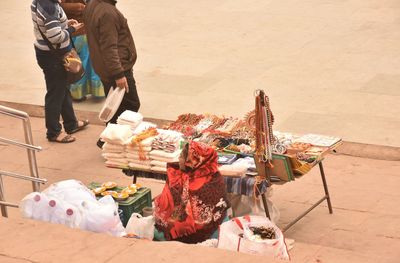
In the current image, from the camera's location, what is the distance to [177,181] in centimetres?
815

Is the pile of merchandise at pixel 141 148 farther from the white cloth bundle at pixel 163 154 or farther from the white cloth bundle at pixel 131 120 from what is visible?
the white cloth bundle at pixel 131 120

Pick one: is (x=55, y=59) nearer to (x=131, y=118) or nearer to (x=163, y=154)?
(x=131, y=118)

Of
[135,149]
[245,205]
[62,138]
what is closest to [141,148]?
[135,149]

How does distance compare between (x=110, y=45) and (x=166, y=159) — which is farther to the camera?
(x=110, y=45)

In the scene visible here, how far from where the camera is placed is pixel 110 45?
420 inches

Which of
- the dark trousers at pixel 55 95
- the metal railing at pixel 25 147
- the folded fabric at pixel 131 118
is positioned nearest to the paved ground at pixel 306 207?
the dark trousers at pixel 55 95

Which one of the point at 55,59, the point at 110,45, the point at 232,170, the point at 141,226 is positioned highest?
the point at 110,45

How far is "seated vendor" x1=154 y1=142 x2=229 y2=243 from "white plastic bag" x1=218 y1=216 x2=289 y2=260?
1.28 feet

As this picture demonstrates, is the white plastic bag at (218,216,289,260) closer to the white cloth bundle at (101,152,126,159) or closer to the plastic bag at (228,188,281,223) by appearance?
the plastic bag at (228,188,281,223)

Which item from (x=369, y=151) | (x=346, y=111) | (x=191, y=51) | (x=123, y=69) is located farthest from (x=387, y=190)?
(x=191, y=51)

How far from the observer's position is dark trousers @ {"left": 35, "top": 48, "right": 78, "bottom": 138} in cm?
1164

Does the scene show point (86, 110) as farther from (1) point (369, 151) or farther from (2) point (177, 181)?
(2) point (177, 181)

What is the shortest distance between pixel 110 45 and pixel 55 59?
1.18 meters

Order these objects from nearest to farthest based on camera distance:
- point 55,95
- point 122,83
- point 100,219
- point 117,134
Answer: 1. point 100,219
2. point 117,134
3. point 122,83
4. point 55,95
